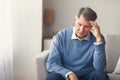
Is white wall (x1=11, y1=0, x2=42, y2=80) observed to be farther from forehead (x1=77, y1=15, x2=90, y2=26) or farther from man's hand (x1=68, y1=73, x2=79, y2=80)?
man's hand (x1=68, y1=73, x2=79, y2=80)

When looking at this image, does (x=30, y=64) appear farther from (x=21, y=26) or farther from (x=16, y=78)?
(x=21, y=26)

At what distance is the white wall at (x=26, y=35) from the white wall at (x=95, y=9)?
0.32 meters

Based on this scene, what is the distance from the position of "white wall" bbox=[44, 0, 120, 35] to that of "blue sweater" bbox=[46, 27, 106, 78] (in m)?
1.10

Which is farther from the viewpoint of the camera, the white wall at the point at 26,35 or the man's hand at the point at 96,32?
the white wall at the point at 26,35

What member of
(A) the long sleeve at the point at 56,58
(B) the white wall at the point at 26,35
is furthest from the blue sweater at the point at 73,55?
(B) the white wall at the point at 26,35

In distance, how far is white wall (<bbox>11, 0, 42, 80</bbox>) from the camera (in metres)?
3.17

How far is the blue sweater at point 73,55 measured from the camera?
2.32 m

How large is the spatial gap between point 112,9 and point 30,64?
4.02ft

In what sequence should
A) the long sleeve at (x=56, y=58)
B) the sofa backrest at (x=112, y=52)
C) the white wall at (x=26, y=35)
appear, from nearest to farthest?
1. the long sleeve at (x=56, y=58)
2. the sofa backrest at (x=112, y=52)
3. the white wall at (x=26, y=35)

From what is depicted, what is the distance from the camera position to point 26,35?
3236 millimetres

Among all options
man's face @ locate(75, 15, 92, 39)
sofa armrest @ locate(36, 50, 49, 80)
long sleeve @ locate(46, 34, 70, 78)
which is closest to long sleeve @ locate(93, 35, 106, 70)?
man's face @ locate(75, 15, 92, 39)

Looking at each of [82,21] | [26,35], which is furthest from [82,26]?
[26,35]

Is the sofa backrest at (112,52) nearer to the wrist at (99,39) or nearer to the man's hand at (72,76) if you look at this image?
the wrist at (99,39)

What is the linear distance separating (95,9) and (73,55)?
4.00ft
